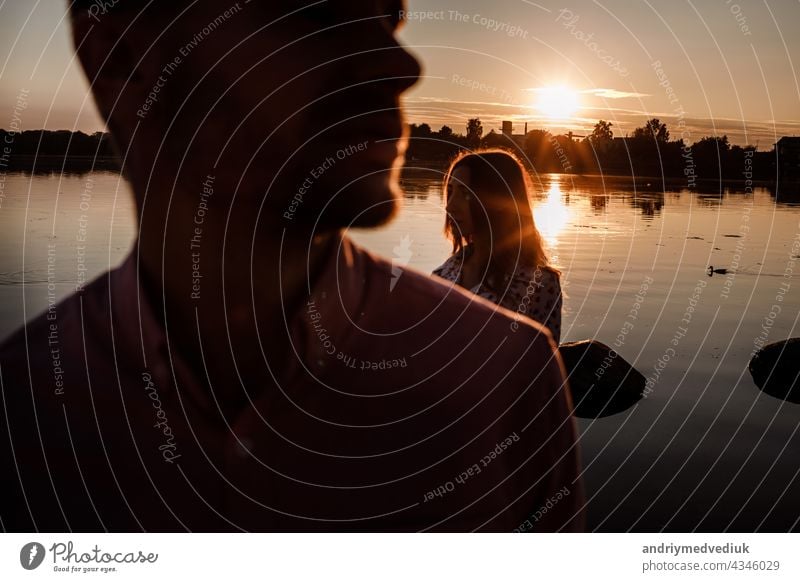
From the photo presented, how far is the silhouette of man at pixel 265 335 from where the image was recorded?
116cm

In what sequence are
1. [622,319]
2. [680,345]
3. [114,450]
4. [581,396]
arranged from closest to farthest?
[114,450]
[581,396]
[680,345]
[622,319]

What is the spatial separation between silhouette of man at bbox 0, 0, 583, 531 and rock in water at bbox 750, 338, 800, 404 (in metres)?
6.60

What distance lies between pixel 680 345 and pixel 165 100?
32.0 feet

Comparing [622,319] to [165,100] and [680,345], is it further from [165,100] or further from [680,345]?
[165,100]

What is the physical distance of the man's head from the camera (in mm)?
1146

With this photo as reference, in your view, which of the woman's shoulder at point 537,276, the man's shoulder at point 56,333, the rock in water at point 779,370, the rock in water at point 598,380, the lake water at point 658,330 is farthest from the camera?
the rock in water at point 779,370

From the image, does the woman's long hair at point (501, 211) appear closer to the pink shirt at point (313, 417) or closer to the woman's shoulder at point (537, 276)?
the woman's shoulder at point (537, 276)

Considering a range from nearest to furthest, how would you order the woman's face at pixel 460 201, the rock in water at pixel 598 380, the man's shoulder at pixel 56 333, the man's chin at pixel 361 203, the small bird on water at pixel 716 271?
1. the man's chin at pixel 361 203
2. the man's shoulder at pixel 56 333
3. the woman's face at pixel 460 201
4. the rock in water at pixel 598 380
5. the small bird on water at pixel 716 271

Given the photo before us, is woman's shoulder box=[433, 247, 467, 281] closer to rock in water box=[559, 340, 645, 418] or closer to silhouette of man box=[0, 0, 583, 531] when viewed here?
rock in water box=[559, 340, 645, 418]

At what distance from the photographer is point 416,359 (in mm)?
1229

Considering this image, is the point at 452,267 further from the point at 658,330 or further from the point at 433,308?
the point at 658,330

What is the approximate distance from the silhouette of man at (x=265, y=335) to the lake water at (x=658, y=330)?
0.11m

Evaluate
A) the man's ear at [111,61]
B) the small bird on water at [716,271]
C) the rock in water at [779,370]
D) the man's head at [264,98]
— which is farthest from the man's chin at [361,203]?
the small bird on water at [716,271]

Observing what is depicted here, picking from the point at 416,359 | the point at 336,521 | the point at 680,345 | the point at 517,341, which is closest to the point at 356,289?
the point at 416,359
